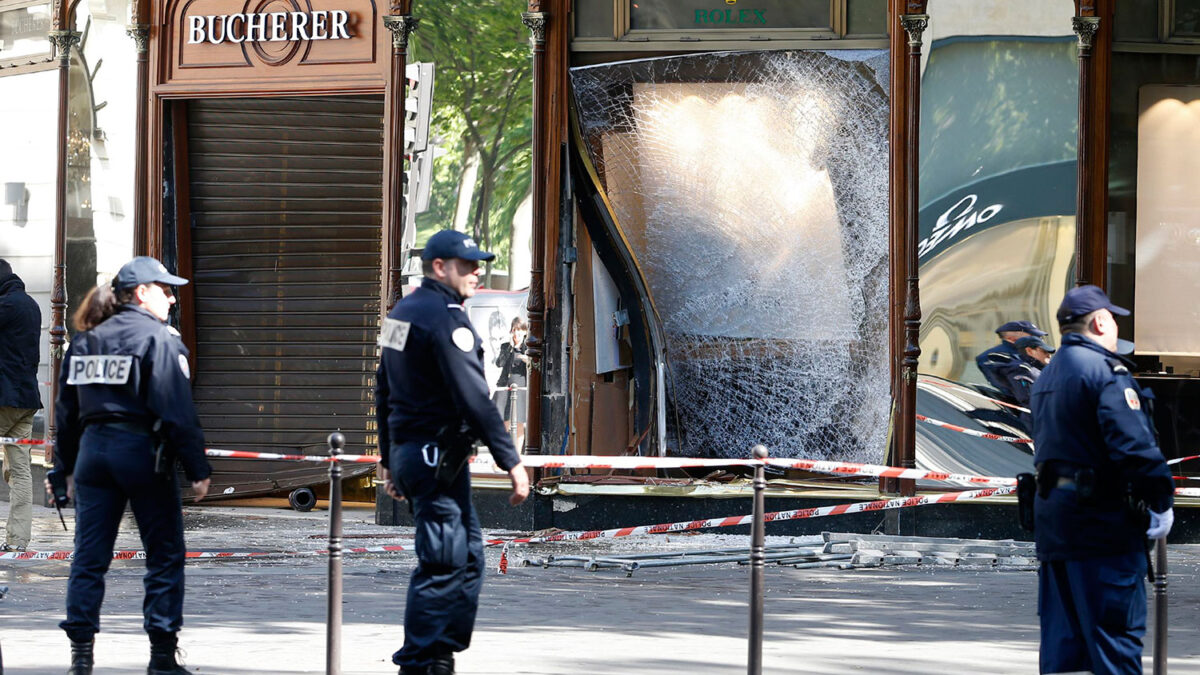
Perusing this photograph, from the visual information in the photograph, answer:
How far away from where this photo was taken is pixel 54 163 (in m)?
15.0

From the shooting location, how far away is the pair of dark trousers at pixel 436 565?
6.75 m

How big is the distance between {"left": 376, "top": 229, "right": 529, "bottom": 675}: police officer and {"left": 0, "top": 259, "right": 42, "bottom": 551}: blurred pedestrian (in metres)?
5.27

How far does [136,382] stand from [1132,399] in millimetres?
3881

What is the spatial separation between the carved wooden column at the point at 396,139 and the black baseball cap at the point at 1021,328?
15.0 feet

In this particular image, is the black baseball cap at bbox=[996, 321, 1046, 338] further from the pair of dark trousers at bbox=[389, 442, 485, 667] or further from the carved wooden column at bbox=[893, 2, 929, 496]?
the pair of dark trousers at bbox=[389, 442, 485, 667]

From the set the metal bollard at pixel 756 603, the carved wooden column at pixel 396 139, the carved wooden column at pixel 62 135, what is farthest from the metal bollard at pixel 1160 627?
the carved wooden column at pixel 62 135

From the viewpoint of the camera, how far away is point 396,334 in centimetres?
695

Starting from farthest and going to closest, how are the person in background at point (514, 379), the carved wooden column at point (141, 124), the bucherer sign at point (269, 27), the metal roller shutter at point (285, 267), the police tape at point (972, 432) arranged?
the metal roller shutter at point (285, 267) < the carved wooden column at point (141, 124) < the bucherer sign at point (269, 27) < the person in background at point (514, 379) < the police tape at point (972, 432)

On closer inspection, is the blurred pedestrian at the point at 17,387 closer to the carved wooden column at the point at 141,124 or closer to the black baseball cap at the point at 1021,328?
the carved wooden column at the point at 141,124

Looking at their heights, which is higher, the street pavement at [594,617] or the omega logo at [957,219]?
the omega logo at [957,219]

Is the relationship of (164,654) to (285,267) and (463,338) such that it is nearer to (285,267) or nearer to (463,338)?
(463,338)

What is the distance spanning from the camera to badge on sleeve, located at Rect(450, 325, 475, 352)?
6832 mm

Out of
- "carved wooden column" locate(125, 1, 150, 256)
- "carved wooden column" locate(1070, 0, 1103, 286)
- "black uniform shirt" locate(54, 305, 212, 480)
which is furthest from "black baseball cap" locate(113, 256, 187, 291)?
"carved wooden column" locate(1070, 0, 1103, 286)

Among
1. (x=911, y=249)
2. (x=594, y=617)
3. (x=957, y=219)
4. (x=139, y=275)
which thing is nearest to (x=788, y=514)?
(x=594, y=617)
